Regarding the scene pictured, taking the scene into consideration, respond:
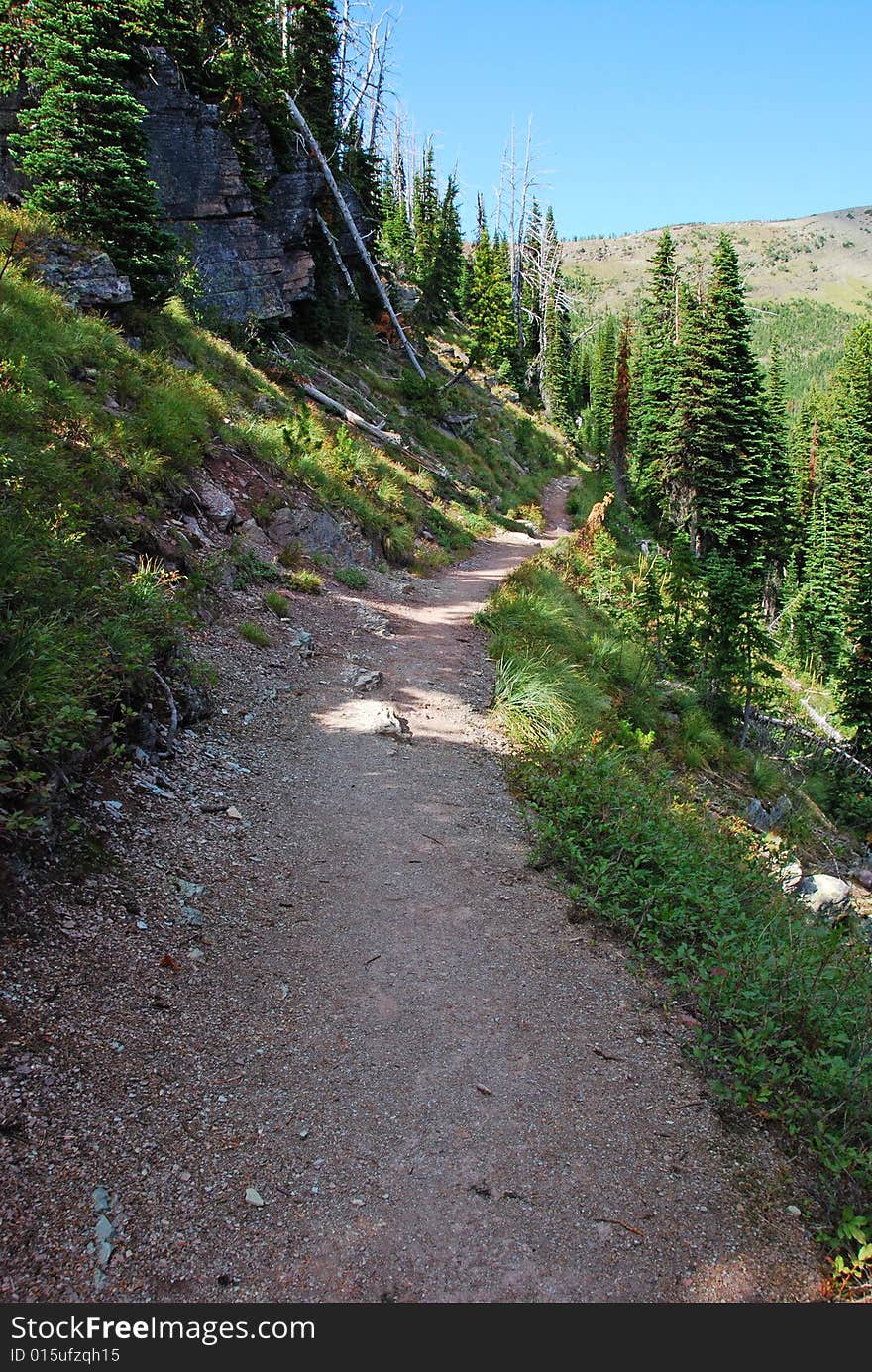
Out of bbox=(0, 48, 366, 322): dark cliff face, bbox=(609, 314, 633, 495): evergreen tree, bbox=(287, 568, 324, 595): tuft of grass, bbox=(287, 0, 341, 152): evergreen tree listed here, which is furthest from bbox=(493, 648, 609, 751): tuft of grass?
bbox=(609, 314, 633, 495): evergreen tree

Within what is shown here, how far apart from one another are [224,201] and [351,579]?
1163 cm

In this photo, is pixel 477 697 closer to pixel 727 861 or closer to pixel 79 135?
pixel 727 861

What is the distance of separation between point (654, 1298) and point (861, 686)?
2633 centimetres

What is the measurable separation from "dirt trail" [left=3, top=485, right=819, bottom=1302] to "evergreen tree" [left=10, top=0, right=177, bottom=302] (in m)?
10.7

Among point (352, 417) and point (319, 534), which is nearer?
point (319, 534)

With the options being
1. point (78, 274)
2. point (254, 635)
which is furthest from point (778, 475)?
point (254, 635)

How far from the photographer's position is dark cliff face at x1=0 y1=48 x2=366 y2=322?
1564 cm

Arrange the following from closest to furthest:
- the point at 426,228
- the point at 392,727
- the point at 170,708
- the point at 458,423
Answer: the point at 170,708, the point at 392,727, the point at 458,423, the point at 426,228

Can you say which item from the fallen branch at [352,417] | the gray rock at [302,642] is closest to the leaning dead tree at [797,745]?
the gray rock at [302,642]

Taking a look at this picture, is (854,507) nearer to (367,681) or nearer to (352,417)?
(352,417)

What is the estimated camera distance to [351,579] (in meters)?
12.8

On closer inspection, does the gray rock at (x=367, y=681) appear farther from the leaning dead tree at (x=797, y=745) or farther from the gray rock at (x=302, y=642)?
the leaning dead tree at (x=797, y=745)

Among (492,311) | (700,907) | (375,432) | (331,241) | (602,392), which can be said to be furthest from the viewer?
(602,392)

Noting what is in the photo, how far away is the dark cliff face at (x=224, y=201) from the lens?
15641 mm
